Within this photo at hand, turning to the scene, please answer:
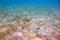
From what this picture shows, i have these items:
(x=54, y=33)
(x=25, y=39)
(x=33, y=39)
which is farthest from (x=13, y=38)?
(x=54, y=33)

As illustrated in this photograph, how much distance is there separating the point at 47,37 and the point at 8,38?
174 centimetres

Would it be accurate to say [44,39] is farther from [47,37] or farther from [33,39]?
[33,39]

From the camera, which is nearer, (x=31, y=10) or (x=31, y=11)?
(x=31, y=11)

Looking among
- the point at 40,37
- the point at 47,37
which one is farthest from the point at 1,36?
the point at 47,37

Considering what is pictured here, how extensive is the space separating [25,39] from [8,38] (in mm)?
756

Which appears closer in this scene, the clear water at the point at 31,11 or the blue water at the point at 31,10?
the clear water at the point at 31,11

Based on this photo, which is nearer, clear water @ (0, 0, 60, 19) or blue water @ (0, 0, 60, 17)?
clear water @ (0, 0, 60, 19)

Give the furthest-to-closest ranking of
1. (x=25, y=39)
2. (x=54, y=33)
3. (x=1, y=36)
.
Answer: (x=54, y=33), (x=1, y=36), (x=25, y=39)

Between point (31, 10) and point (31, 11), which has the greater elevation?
point (31, 11)

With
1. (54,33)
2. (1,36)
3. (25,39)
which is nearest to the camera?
(25,39)

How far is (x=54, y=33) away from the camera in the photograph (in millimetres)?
3717

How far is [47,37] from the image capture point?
11.0 ft

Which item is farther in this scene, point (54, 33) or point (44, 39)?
point (54, 33)

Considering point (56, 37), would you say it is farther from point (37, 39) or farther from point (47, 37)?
point (37, 39)
